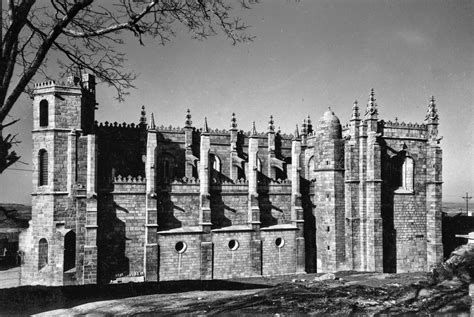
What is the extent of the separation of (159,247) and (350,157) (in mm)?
15692

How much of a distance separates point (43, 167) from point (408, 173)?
27.9 metres

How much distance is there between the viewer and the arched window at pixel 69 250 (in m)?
23.8

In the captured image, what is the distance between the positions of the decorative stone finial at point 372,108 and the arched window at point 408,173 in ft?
16.6

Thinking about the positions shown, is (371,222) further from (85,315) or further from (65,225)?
(85,315)

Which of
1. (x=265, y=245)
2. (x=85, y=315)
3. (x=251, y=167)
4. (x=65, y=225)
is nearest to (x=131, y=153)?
(x=65, y=225)

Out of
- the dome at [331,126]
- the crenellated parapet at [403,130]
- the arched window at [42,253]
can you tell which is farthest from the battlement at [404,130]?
the arched window at [42,253]

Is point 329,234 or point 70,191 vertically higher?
point 70,191

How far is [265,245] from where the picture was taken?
27.1 m

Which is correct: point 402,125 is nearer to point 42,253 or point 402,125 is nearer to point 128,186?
point 128,186

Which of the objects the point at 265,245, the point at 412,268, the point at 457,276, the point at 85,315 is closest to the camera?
the point at 457,276

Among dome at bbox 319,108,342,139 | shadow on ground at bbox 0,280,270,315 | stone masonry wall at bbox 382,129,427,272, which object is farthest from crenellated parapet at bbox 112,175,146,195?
stone masonry wall at bbox 382,129,427,272

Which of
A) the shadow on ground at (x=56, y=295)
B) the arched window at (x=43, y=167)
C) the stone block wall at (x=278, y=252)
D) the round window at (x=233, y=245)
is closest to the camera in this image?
the shadow on ground at (x=56, y=295)

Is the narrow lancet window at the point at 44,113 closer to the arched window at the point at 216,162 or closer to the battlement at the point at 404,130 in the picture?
the arched window at the point at 216,162

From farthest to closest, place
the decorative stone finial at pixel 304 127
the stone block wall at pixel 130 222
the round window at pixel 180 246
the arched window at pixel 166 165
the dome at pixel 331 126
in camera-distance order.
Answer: the decorative stone finial at pixel 304 127
the arched window at pixel 166 165
the dome at pixel 331 126
the round window at pixel 180 246
the stone block wall at pixel 130 222
